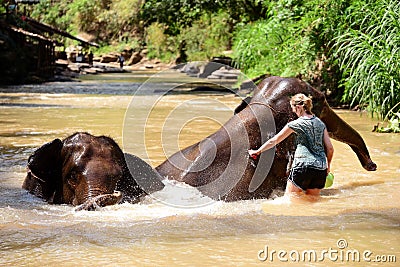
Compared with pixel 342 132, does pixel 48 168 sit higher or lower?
lower

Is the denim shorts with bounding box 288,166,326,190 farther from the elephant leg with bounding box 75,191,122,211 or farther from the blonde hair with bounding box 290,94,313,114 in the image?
the elephant leg with bounding box 75,191,122,211

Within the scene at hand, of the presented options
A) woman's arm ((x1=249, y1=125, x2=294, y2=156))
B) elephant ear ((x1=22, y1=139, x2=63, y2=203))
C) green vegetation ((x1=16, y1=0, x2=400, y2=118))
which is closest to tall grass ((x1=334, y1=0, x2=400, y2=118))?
green vegetation ((x1=16, y1=0, x2=400, y2=118))

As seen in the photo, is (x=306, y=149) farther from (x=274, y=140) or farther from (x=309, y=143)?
(x=274, y=140)

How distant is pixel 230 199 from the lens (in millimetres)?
5734

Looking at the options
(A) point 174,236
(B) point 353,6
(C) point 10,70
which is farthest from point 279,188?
(C) point 10,70

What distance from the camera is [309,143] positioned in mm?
6027

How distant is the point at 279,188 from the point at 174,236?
1.58 m

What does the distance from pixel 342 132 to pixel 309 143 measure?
665 millimetres

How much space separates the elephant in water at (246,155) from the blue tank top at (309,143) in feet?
0.45

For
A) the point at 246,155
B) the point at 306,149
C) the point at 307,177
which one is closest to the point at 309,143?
the point at 306,149

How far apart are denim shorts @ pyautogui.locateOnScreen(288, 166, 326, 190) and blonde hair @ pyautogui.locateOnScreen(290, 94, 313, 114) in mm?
521

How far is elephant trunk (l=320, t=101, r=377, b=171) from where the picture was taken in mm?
6461

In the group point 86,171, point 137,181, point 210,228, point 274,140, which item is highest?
point 274,140

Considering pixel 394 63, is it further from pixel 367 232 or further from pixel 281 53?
pixel 367 232
